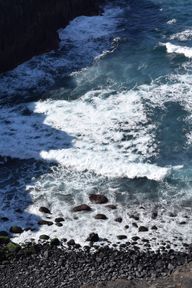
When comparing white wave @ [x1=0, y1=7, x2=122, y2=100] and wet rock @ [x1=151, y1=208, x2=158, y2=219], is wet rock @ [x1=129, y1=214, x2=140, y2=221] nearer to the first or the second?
wet rock @ [x1=151, y1=208, x2=158, y2=219]

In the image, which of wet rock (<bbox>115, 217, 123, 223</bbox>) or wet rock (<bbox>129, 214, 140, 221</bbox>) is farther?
wet rock (<bbox>129, 214, 140, 221</bbox>)

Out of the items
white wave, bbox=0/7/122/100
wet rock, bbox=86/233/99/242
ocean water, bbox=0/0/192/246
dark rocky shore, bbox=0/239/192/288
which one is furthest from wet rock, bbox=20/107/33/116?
wet rock, bbox=86/233/99/242

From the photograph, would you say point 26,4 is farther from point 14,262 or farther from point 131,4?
point 14,262

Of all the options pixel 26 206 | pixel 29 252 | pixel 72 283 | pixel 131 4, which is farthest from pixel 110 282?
pixel 131 4

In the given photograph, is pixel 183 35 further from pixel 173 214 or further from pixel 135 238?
pixel 135 238

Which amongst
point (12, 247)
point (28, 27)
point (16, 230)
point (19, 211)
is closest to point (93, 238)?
point (12, 247)

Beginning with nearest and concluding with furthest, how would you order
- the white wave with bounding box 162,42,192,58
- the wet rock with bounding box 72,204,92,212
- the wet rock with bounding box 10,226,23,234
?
the wet rock with bounding box 10,226,23,234 → the wet rock with bounding box 72,204,92,212 → the white wave with bounding box 162,42,192,58
